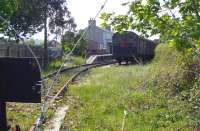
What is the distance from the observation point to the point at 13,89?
566cm

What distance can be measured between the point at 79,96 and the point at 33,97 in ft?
36.5

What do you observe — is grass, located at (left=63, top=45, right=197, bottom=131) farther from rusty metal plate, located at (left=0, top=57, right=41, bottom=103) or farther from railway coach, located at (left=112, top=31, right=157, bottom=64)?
railway coach, located at (left=112, top=31, right=157, bottom=64)

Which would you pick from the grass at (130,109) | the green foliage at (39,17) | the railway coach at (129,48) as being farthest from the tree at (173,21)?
the railway coach at (129,48)

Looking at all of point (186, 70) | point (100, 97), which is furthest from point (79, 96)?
point (186, 70)

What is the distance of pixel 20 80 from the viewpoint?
220 inches

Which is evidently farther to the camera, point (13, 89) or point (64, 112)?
point (64, 112)

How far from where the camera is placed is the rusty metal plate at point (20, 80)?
5480 millimetres

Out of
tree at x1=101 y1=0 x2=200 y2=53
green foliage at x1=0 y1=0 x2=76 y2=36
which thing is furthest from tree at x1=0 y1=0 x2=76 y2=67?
tree at x1=101 y1=0 x2=200 y2=53

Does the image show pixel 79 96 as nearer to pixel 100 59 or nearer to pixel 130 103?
pixel 130 103

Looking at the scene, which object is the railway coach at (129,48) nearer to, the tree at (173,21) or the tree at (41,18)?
the tree at (41,18)

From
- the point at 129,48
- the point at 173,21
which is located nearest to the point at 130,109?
the point at 173,21

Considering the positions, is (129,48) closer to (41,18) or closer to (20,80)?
(41,18)

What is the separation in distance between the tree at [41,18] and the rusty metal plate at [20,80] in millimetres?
30520

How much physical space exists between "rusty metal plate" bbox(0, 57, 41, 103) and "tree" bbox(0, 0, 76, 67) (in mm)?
30520
